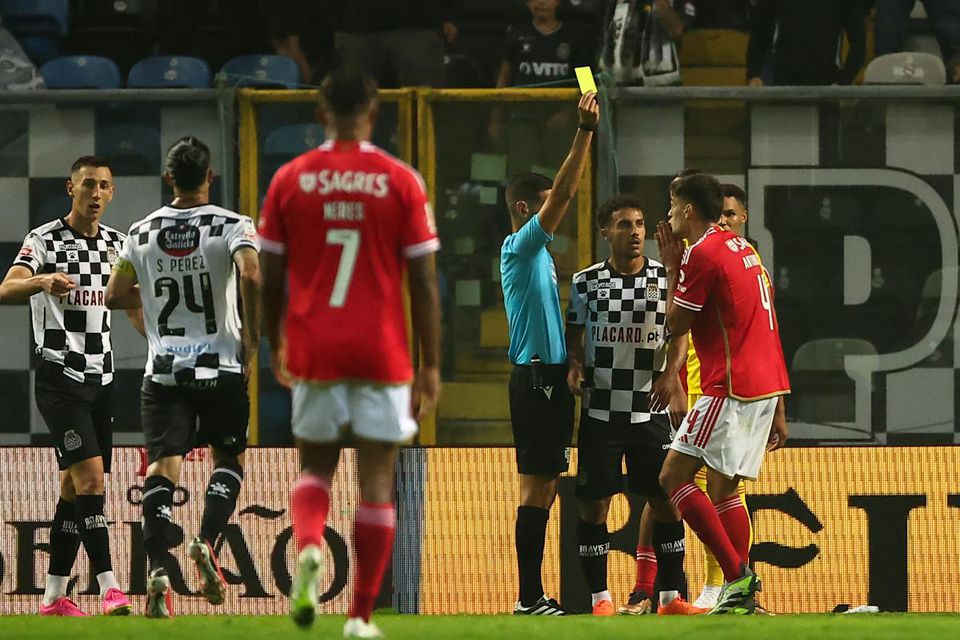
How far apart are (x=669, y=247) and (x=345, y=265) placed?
264 centimetres

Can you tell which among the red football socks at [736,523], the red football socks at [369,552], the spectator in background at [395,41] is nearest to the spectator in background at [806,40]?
the spectator in background at [395,41]

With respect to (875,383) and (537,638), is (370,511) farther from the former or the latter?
(875,383)

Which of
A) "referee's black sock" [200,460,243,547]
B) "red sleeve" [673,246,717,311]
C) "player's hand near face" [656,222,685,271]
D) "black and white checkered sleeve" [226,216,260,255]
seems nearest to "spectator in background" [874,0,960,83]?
"player's hand near face" [656,222,685,271]

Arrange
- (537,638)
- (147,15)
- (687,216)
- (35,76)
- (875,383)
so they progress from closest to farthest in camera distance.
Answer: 1. (537,638)
2. (687,216)
3. (875,383)
4. (35,76)
5. (147,15)

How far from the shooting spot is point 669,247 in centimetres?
753

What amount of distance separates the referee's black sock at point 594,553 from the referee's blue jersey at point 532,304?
2.74 ft

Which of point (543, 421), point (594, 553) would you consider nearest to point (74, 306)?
point (543, 421)

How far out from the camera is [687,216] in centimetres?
740

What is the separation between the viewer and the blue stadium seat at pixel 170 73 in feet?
36.2

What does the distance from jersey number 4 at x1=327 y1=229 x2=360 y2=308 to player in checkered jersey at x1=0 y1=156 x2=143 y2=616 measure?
298cm

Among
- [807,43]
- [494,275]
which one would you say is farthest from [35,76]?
[807,43]

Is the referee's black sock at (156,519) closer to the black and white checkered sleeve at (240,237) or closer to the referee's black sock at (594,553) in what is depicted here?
the black and white checkered sleeve at (240,237)

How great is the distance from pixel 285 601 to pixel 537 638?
129 inches

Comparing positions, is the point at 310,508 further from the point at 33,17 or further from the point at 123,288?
the point at 33,17
